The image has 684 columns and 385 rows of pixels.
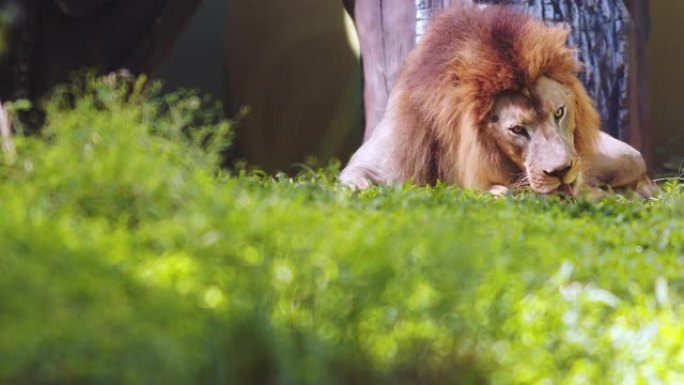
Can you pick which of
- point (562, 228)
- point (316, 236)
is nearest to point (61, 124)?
point (316, 236)

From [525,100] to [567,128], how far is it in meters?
0.20

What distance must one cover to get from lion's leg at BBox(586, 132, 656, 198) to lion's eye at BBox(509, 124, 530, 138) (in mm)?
463

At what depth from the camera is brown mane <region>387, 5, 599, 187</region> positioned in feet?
11.9

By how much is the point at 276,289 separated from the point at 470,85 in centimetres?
212

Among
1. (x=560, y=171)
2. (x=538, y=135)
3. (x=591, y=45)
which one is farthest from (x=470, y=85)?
(x=591, y=45)

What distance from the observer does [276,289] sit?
1659mm

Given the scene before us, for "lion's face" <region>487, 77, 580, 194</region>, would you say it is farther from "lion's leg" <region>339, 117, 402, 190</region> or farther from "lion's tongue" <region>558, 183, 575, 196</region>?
"lion's leg" <region>339, 117, 402, 190</region>

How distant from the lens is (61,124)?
8.03 feet

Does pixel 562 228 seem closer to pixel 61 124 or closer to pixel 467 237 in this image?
pixel 467 237

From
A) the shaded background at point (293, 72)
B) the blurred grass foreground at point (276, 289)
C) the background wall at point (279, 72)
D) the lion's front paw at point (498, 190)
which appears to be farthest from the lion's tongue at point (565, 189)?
the shaded background at point (293, 72)

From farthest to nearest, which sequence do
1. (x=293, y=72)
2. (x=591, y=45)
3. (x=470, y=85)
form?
(x=293, y=72)
(x=591, y=45)
(x=470, y=85)

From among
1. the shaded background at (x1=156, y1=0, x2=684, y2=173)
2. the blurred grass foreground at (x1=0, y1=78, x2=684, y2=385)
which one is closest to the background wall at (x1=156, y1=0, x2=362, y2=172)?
the shaded background at (x1=156, y1=0, x2=684, y2=173)

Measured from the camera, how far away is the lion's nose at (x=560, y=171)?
11.6 feet

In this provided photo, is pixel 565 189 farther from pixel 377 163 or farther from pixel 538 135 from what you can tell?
pixel 377 163
